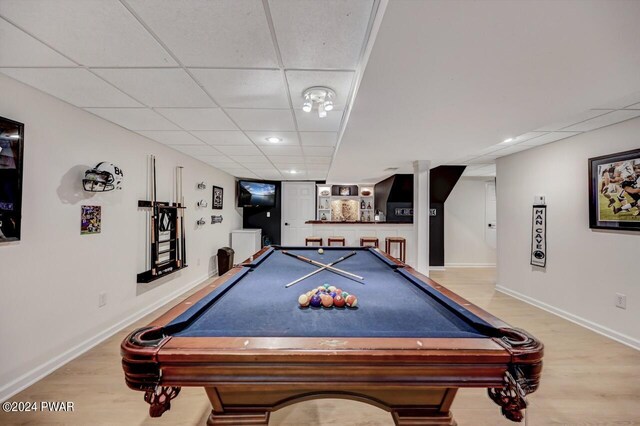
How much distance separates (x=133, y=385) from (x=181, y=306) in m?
0.37

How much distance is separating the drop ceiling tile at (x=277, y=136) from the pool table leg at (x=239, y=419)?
8.22 ft

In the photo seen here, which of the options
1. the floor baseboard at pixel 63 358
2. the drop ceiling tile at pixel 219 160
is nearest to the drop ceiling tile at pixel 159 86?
the drop ceiling tile at pixel 219 160

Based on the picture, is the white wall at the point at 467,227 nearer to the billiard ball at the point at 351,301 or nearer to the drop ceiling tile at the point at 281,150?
the drop ceiling tile at the point at 281,150

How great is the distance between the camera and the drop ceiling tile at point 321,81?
166 centimetres

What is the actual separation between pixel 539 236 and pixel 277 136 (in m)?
3.73

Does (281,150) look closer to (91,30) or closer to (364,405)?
(91,30)

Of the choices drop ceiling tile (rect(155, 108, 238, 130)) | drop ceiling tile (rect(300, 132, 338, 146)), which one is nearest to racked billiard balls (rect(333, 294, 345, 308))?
drop ceiling tile (rect(155, 108, 238, 130))

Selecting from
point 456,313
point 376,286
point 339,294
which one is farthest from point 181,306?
point 456,313

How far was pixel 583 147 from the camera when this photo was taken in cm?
298

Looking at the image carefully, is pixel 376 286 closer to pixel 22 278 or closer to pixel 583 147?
pixel 22 278

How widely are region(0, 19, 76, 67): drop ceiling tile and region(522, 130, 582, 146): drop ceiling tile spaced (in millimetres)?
4481

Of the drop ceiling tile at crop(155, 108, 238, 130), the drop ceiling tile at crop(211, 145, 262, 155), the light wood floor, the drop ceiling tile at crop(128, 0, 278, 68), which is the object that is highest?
the drop ceiling tile at crop(211, 145, 262, 155)

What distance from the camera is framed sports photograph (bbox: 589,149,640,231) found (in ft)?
8.14

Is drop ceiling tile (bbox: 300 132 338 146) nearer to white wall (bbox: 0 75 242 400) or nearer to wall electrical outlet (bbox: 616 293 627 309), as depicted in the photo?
white wall (bbox: 0 75 242 400)
